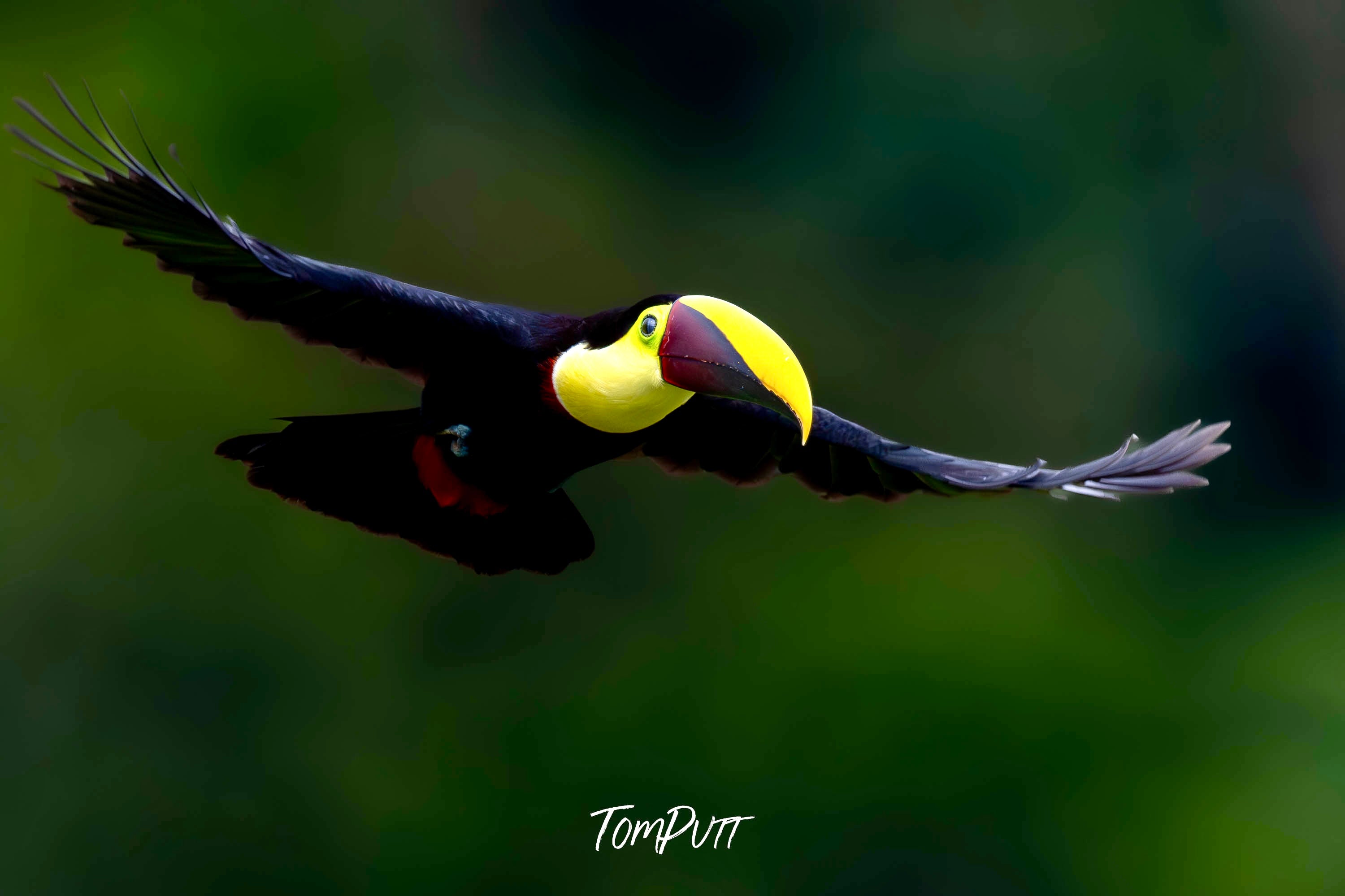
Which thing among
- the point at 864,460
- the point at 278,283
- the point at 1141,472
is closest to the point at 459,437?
the point at 278,283

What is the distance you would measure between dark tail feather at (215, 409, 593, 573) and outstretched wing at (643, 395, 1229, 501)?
0.27 m

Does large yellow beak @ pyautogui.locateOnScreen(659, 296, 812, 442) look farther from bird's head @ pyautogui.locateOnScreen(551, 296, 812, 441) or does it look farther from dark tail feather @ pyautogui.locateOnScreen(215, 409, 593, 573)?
dark tail feather @ pyautogui.locateOnScreen(215, 409, 593, 573)

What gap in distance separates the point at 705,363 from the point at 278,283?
69 centimetres

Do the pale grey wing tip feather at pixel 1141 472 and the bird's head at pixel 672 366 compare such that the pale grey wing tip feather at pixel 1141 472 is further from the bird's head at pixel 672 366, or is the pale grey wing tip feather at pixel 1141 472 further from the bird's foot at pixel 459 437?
the bird's foot at pixel 459 437

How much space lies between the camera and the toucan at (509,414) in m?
1.78

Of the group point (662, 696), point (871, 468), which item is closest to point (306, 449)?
point (871, 468)

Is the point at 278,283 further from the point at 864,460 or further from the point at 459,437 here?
the point at 864,460

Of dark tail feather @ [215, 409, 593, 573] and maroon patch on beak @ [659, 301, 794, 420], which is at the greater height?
dark tail feather @ [215, 409, 593, 573]

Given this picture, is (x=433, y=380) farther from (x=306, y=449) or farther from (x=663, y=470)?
(x=663, y=470)

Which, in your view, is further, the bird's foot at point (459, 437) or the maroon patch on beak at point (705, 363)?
the bird's foot at point (459, 437)

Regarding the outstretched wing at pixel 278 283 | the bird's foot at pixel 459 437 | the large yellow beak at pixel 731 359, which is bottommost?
the large yellow beak at pixel 731 359

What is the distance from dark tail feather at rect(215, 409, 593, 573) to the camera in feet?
7.09

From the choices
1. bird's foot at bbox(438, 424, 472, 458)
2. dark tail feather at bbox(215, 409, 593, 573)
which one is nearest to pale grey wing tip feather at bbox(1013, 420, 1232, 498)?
dark tail feather at bbox(215, 409, 593, 573)

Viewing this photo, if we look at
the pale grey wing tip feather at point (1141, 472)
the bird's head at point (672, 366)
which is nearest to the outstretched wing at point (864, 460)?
the pale grey wing tip feather at point (1141, 472)
